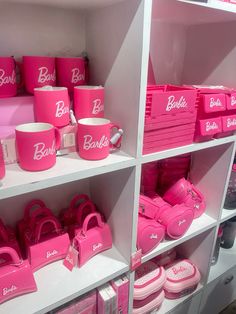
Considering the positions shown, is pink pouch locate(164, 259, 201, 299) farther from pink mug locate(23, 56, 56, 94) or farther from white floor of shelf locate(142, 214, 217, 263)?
pink mug locate(23, 56, 56, 94)

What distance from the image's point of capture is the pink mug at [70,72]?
0.80 metres

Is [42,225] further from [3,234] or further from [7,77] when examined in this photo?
[7,77]

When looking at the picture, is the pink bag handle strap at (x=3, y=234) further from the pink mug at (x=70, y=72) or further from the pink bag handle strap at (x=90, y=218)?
the pink mug at (x=70, y=72)

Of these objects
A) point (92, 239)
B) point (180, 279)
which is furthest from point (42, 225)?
point (180, 279)

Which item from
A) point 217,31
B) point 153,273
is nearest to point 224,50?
point 217,31

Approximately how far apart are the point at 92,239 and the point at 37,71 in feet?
1.82

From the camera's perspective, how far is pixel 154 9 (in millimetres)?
805

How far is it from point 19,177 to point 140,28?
18.3 inches

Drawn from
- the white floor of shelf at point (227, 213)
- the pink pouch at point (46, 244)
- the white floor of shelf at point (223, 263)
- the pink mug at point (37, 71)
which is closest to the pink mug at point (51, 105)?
the pink mug at point (37, 71)

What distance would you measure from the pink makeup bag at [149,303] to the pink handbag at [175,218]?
309 mm

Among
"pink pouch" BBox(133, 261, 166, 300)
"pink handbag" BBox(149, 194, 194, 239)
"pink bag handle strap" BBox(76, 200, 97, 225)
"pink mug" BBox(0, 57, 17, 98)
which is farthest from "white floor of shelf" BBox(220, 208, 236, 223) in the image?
"pink mug" BBox(0, 57, 17, 98)

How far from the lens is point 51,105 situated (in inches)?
27.9

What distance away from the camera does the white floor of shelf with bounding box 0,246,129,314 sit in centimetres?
75

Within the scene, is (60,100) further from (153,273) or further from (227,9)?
(153,273)
